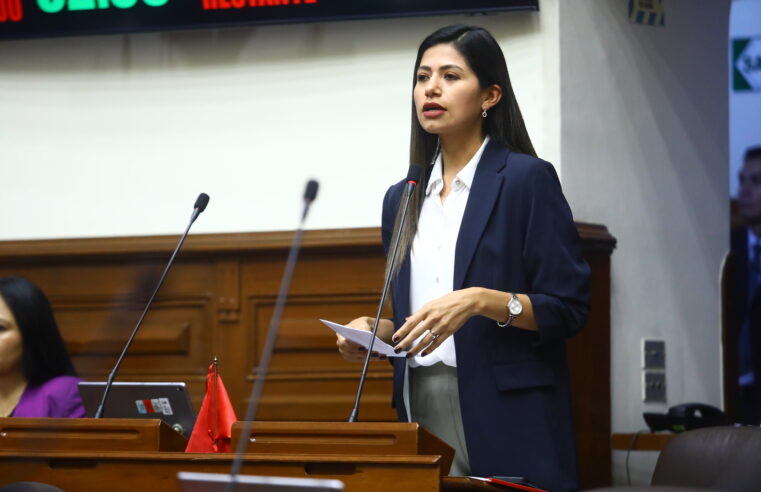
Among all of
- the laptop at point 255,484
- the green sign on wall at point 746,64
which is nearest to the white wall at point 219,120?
the laptop at point 255,484

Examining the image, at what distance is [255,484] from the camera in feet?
5.21

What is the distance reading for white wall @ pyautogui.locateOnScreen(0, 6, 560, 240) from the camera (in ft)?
13.6

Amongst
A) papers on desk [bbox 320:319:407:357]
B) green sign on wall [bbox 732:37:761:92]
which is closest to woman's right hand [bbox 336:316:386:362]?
papers on desk [bbox 320:319:407:357]

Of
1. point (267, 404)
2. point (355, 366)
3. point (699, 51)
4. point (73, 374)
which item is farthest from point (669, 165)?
point (73, 374)

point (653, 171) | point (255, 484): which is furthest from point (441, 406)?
point (653, 171)

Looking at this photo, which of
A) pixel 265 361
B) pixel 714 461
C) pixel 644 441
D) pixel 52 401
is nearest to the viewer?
pixel 265 361

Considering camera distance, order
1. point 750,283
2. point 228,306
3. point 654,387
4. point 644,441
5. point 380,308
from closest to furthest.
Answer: point 380,308 < point 644,441 < point 654,387 < point 228,306 < point 750,283

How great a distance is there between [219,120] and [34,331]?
48.1 inches

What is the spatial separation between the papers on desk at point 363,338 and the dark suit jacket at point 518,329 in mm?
188

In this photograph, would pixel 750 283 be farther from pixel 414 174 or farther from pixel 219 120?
pixel 414 174

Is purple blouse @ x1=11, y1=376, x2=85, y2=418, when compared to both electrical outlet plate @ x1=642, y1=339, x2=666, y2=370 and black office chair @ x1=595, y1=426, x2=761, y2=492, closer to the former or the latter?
black office chair @ x1=595, y1=426, x2=761, y2=492

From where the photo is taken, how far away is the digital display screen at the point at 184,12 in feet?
12.9

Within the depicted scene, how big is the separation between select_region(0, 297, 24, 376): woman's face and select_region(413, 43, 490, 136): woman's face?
1.53 metres

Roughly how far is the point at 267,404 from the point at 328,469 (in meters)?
2.26
